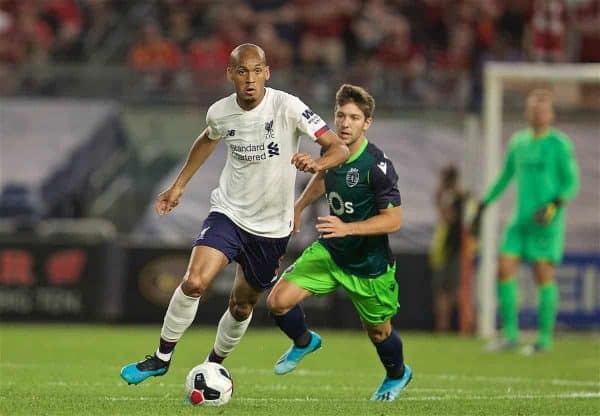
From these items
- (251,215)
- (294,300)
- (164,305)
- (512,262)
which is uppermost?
(251,215)

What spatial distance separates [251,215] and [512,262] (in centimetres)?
577

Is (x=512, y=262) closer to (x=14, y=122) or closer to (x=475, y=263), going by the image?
(x=475, y=263)

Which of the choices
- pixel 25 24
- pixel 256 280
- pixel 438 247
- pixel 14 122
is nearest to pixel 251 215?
pixel 256 280

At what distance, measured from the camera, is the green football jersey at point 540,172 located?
14.1 metres

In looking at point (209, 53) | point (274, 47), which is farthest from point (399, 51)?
point (209, 53)

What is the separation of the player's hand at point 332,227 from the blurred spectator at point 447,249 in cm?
941

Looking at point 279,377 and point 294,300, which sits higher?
point 294,300

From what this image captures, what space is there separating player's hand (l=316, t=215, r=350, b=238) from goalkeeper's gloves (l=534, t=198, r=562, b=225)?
19.2ft

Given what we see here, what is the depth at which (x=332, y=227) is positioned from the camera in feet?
27.3

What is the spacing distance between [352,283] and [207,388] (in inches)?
53.2

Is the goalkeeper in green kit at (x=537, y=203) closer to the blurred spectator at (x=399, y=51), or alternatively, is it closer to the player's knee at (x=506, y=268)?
the player's knee at (x=506, y=268)

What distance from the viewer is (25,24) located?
22.5 metres

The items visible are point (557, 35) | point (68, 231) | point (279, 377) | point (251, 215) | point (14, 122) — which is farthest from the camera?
point (14, 122)

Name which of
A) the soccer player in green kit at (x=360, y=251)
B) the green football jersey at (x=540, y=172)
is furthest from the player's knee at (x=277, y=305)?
the green football jersey at (x=540, y=172)
